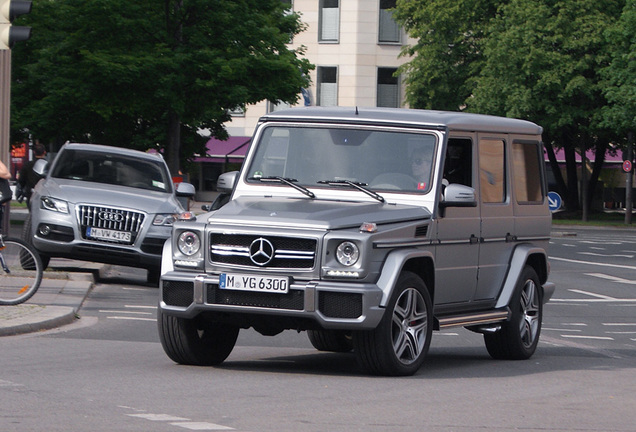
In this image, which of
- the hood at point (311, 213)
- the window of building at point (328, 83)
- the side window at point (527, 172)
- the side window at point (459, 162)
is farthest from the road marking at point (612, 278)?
the window of building at point (328, 83)

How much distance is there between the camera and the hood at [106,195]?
712 inches

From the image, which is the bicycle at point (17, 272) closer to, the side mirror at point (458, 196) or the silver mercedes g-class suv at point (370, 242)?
the silver mercedes g-class suv at point (370, 242)

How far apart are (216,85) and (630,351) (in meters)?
21.8

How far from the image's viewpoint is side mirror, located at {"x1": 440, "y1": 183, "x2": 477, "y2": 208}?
10.2 metres

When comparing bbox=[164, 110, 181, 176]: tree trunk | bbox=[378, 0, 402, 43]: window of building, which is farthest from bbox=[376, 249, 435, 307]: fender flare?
bbox=[378, 0, 402, 43]: window of building

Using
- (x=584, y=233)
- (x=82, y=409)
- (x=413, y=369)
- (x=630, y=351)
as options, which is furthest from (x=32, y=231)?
(x=584, y=233)

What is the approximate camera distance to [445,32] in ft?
200

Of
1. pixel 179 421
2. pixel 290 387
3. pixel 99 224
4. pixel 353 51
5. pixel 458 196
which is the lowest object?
pixel 290 387

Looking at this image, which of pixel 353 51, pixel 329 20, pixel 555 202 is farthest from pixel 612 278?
pixel 329 20

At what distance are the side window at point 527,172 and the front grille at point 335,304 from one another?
328 cm

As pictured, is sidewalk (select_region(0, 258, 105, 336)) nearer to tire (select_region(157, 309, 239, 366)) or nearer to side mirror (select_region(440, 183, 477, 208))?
tire (select_region(157, 309, 239, 366))

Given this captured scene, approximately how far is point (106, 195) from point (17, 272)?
453 centimetres

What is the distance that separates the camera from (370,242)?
361 inches

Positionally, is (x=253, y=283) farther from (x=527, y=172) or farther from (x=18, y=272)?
(x=18, y=272)
